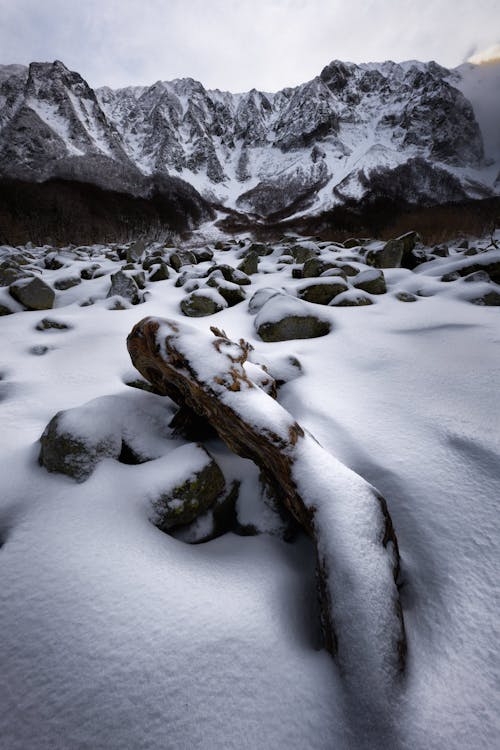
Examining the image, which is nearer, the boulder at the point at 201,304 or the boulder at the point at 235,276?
the boulder at the point at 201,304

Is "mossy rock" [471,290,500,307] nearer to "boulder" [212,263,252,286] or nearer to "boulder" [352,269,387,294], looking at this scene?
"boulder" [352,269,387,294]

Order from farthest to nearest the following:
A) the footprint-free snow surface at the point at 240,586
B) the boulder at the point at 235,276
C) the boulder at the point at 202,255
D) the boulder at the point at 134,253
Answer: the boulder at the point at 202,255
the boulder at the point at 134,253
the boulder at the point at 235,276
the footprint-free snow surface at the point at 240,586

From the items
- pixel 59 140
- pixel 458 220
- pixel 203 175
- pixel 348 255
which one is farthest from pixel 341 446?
pixel 203 175

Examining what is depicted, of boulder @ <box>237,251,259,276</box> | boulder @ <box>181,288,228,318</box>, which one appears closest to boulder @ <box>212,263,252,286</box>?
boulder @ <box>237,251,259,276</box>

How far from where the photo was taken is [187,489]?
1.31 metres

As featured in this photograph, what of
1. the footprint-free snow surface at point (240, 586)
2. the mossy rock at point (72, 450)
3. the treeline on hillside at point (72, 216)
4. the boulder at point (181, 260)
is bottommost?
the footprint-free snow surface at point (240, 586)

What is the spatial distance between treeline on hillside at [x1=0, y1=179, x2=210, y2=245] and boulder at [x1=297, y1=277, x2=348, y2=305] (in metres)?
13.7

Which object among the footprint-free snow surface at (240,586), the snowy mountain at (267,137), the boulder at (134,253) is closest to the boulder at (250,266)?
the boulder at (134,253)

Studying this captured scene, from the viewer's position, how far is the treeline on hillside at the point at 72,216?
45.5 feet

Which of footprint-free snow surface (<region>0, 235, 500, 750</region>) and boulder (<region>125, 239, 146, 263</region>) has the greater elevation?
boulder (<region>125, 239, 146, 263</region>)

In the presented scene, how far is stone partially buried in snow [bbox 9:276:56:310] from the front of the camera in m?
4.30

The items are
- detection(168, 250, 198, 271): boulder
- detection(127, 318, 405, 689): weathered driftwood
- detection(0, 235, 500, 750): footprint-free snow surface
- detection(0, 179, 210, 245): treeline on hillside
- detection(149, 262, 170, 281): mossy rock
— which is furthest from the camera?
detection(0, 179, 210, 245): treeline on hillside

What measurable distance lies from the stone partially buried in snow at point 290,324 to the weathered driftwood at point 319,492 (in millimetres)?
1435

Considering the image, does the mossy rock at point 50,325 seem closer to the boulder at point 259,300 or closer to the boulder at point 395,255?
the boulder at point 259,300
